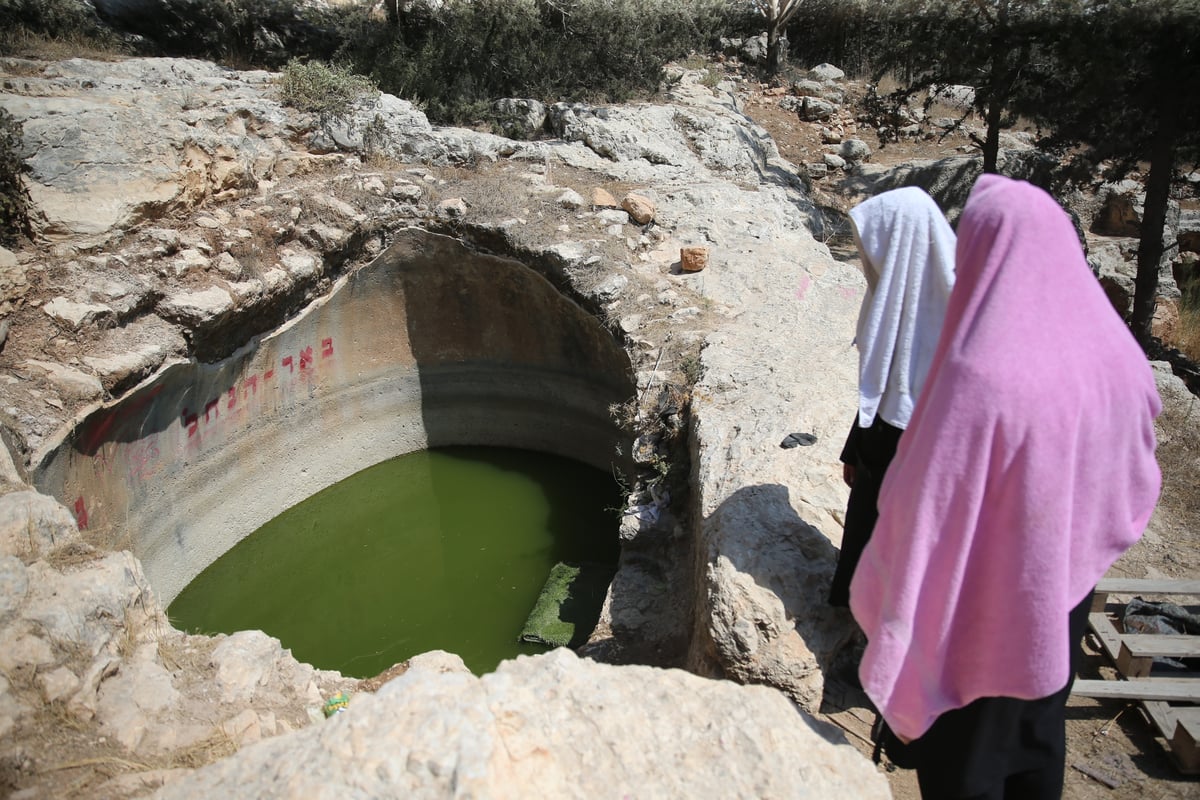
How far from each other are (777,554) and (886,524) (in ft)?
3.82

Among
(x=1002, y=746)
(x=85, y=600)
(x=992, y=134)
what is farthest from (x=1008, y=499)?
(x=992, y=134)

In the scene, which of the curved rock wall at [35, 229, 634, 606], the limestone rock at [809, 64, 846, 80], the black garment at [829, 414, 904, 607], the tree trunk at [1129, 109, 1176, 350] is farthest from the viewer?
the limestone rock at [809, 64, 846, 80]

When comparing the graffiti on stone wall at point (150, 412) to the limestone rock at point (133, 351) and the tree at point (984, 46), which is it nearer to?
the limestone rock at point (133, 351)

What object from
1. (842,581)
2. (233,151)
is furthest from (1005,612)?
(233,151)

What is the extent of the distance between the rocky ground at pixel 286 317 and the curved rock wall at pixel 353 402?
0.29m

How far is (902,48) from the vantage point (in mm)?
9250

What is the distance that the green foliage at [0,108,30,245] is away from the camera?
5.05 meters

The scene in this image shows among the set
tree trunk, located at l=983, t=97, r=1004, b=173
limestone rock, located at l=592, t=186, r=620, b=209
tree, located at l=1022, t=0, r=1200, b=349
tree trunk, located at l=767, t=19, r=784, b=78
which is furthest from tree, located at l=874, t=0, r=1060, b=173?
limestone rock, located at l=592, t=186, r=620, b=209

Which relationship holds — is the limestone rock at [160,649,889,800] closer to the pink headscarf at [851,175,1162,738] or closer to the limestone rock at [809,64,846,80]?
the pink headscarf at [851,175,1162,738]

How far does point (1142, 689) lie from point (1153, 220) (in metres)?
6.64

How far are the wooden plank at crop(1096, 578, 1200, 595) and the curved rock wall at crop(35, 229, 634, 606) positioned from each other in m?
3.19

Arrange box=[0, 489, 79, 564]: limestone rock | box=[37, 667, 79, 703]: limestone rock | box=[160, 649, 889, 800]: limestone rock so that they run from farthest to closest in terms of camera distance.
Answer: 1. box=[0, 489, 79, 564]: limestone rock
2. box=[37, 667, 79, 703]: limestone rock
3. box=[160, 649, 889, 800]: limestone rock

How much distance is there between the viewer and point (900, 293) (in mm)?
2352

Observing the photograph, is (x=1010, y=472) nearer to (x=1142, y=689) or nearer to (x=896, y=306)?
(x=896, y=306)
